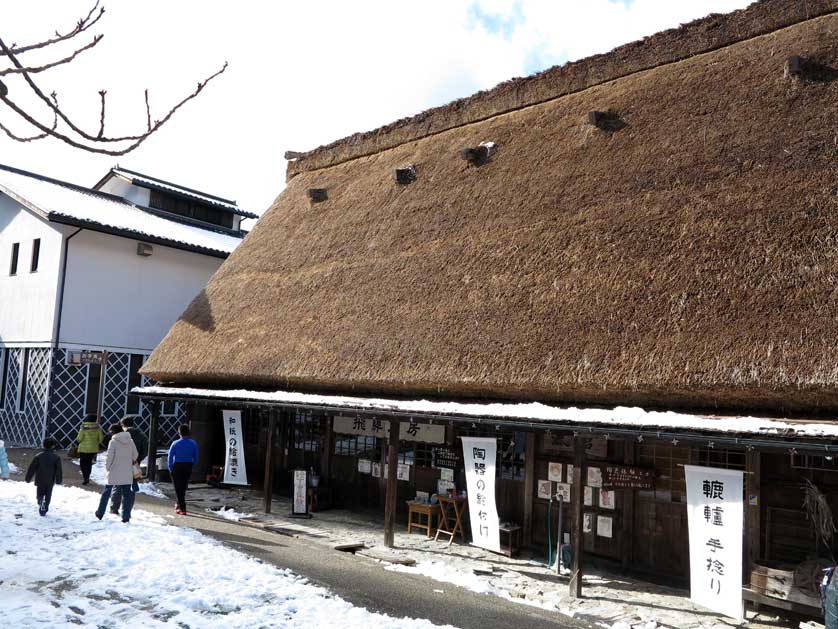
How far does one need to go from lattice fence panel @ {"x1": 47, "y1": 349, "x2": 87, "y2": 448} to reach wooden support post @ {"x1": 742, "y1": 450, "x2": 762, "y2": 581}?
1615 centimetres

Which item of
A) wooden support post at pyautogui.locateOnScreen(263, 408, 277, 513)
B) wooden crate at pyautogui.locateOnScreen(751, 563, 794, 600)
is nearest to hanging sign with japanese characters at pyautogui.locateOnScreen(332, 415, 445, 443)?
wooden support post at pyautogui.locateOnScreen(263, 408, 277, 513)

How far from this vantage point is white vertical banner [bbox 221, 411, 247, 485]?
13023mm

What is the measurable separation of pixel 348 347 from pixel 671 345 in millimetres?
5236

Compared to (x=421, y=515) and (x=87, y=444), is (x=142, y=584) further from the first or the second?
(x=87, y=444)

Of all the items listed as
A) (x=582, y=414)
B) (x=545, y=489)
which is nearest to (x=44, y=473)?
(x=545, y=489)

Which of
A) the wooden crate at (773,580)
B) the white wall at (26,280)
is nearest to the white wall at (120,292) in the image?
the white wall at (26,280)

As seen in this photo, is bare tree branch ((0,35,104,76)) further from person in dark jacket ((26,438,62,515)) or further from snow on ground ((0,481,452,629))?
person in dark jacket ((26,438,62,515))

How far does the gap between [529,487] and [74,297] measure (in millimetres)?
13992

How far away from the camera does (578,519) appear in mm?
7859

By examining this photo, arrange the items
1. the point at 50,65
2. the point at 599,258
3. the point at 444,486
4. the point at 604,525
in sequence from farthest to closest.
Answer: the point at 444,486
the point at 604,525
the point at 599,258
the point at 50,65

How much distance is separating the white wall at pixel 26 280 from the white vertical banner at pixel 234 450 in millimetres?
7684

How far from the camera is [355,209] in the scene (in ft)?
46.3

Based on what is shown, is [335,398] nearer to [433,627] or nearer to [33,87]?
[433,627]

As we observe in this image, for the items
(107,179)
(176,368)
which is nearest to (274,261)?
(176,368)
